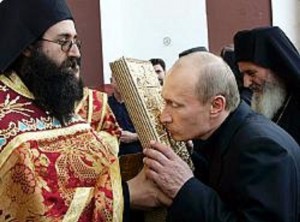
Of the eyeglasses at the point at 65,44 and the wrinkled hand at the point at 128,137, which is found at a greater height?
the eyeglasses at the point at 65,44

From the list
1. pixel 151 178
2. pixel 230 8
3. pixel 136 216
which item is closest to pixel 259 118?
pixel 151 178

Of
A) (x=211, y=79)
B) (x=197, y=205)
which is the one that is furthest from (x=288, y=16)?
(x=197, y=205)

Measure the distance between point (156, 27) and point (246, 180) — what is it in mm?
4677

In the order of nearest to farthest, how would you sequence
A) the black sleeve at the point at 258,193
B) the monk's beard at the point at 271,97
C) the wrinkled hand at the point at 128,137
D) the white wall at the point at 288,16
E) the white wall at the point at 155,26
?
1. the black sleeve at the point at 258,193
2. the monk's beard at the point at 271,97
3. the wrinkled hand at the point at 128,137
4. the white wall at the point at 155,26
5. the white wall at the point at 288,16

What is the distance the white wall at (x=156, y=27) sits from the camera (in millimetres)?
6359

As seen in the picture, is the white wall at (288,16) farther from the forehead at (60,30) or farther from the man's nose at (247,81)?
the forehead at (60,30)

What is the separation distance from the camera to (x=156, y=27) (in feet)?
21.4

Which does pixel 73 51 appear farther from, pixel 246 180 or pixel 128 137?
pixel 128 137

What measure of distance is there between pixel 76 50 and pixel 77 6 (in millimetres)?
3513

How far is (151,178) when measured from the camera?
221 centimetres

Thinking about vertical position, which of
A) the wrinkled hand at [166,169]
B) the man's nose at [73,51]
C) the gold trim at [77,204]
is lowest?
the gold trim at [77,204]

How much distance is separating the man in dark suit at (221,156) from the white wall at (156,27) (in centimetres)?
413

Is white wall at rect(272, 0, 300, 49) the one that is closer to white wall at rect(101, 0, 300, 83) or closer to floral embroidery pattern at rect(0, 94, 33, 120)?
white wall at rect(101, 0, 300, 83)

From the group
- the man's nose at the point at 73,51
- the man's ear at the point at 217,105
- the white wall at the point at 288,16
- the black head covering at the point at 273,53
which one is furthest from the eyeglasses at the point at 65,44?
the white wall at the point at 288,16
